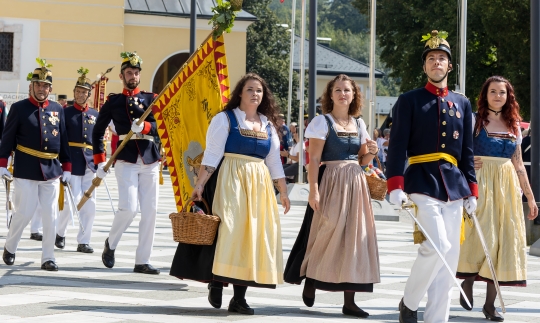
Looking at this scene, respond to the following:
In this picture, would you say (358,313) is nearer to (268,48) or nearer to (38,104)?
(38,104)

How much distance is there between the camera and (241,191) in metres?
8.98

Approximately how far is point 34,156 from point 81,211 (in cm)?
228

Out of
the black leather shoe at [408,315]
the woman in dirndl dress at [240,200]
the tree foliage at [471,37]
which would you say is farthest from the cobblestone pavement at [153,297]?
the tree foliage at [471,37]

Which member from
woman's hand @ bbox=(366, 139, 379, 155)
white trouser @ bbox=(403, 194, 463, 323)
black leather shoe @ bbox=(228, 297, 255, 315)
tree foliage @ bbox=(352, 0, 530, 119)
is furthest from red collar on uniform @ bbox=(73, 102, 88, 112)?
tree foliage @ bbox=(352, 0, 530, 119)

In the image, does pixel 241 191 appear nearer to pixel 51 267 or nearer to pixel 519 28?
pixel 51 267

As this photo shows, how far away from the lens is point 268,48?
6956 cm

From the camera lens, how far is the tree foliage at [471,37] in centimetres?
3544

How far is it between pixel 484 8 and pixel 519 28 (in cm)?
131

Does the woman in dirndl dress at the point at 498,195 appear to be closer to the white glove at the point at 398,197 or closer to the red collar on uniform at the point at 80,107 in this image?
the white glove at the point at 398,197

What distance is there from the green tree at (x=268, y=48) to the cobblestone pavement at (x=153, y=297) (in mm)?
53286

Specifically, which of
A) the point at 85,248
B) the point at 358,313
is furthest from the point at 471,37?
the point at 358,313

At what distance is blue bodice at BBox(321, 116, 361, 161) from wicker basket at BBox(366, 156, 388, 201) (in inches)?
11.7

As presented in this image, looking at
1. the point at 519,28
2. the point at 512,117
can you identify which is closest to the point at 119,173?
the point at 512,117

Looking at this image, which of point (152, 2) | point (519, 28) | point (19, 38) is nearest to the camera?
point (519, 28)
